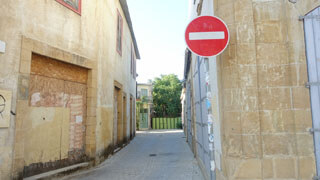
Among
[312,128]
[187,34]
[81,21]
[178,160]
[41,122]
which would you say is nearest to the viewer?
[187,34]

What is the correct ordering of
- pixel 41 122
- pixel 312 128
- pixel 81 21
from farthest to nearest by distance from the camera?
pixel 81 21
pixel 41 122
pixel 312 128

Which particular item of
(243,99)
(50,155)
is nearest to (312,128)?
(243,99)

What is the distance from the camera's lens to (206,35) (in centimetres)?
328

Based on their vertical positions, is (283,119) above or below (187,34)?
below

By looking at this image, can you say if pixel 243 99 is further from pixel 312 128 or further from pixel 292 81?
pixel 312 128

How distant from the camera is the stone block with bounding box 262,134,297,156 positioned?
139 inches


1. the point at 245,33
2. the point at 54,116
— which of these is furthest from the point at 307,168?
the point at 54,116

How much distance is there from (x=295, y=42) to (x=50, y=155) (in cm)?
651

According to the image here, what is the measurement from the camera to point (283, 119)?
3.59m

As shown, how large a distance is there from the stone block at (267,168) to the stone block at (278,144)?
0.11m

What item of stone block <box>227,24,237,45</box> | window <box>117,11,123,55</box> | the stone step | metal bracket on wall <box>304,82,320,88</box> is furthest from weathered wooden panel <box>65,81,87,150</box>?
metal bracket on wall <box>304,82,320,88</box>

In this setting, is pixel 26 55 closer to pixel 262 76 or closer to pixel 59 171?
pixel 59 171

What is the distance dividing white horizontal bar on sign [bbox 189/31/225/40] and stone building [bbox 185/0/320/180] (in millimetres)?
491

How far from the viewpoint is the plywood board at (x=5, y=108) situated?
5.03 meters
